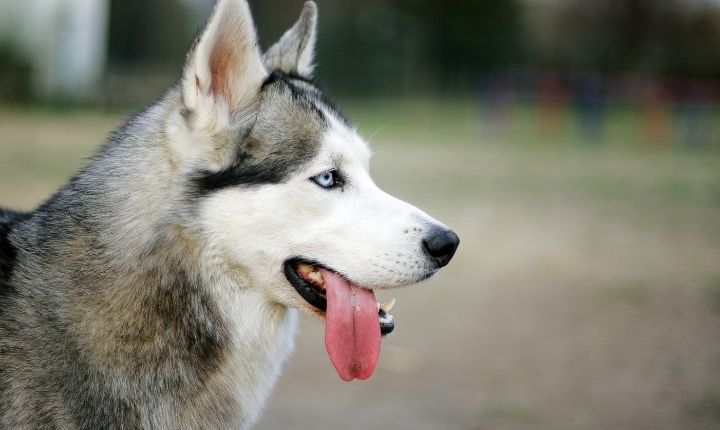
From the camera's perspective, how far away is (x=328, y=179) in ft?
11.3

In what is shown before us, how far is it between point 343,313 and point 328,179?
0.59 meters

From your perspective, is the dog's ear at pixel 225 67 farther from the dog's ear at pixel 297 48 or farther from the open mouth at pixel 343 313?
the open mouth at pixel 343 313

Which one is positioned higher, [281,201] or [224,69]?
[224,69]

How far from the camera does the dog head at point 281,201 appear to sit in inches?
129

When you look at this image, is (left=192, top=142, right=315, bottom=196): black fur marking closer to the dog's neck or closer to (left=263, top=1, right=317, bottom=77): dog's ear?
the dog's neck

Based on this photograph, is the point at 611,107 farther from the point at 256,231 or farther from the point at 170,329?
the point at 170,329

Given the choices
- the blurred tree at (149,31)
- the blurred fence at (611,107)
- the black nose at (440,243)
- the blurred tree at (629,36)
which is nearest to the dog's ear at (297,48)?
the black nose at (440,243)

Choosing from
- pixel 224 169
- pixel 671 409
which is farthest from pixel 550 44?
pixel 224 169

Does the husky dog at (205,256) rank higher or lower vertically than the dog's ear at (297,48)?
lower

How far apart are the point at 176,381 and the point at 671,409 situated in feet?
12.7

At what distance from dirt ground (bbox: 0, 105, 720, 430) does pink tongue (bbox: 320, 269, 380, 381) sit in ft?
4.17

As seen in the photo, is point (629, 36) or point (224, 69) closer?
point (224, 69)

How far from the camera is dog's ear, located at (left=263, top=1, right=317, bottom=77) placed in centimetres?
409

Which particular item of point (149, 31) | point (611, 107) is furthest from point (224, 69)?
point (611, 107)
